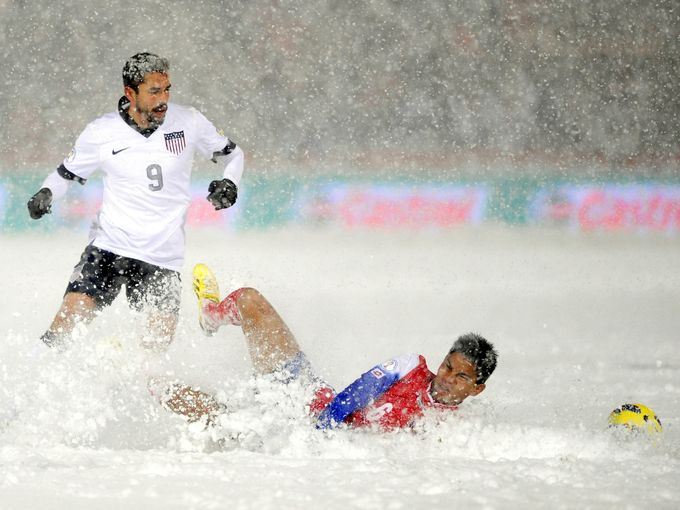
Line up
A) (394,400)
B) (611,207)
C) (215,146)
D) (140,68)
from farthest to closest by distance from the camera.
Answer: (611,207)
(215,146)
(140,68)
(394,400)

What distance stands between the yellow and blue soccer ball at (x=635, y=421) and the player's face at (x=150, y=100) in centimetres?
210

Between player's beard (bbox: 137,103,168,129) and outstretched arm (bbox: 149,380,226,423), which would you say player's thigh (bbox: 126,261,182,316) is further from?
player's beard (bbox: 137,103,168,129)

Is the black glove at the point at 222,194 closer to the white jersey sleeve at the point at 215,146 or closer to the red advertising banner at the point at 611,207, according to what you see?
the white jersey sleeve at the point at 215,146

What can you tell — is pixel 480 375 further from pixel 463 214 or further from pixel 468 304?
pixel 463 214

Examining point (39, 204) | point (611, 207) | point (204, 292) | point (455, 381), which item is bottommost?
point (455, 381)

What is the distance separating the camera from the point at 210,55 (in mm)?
12695

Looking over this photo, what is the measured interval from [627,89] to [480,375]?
34.0 ft

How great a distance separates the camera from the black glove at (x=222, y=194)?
160 inches

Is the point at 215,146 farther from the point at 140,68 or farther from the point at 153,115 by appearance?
the point at 140,68

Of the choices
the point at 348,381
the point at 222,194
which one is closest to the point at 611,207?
the point at 348,381

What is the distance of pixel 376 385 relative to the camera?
11.4 ft

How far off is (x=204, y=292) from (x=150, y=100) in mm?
915

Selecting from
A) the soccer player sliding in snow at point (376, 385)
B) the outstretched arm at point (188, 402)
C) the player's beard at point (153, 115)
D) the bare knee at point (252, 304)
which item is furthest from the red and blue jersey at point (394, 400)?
the player's beard at point (153, 115)

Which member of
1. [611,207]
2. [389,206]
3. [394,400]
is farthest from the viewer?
[611,207]
